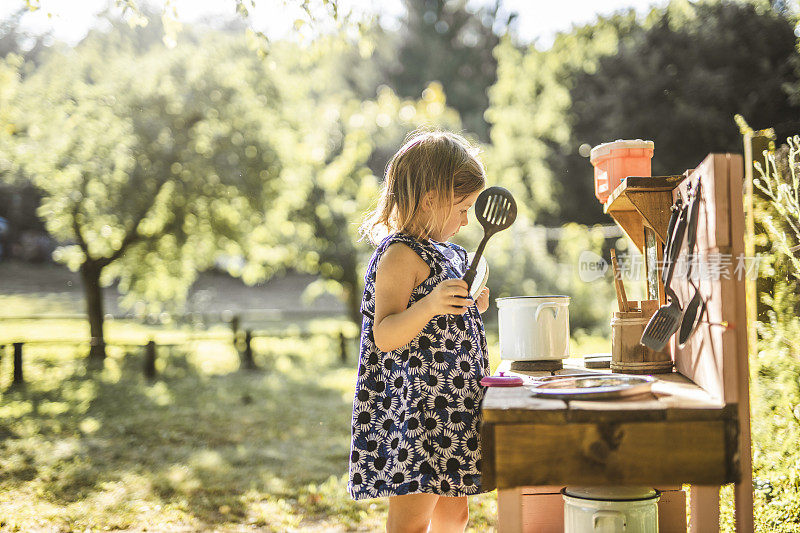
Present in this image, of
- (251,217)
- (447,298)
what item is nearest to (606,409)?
(447,298)

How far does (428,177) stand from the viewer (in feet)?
5.82

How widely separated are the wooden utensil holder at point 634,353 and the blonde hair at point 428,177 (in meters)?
0.51

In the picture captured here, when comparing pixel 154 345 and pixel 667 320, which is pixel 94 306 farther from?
pixel 667 320

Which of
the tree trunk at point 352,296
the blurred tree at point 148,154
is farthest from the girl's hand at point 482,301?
the tree trunk at point 352,296

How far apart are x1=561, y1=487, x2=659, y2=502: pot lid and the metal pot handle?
0.03 m

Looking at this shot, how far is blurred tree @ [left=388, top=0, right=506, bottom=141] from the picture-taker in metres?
24.6

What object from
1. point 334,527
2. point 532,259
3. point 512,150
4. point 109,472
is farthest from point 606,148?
point 512,150

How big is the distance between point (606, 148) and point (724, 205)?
0.91 meters

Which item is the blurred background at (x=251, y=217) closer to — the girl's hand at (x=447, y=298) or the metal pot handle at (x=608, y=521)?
the metal pot handle at (x=608, y=521)

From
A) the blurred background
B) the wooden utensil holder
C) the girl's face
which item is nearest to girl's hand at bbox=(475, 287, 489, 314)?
the girl's face

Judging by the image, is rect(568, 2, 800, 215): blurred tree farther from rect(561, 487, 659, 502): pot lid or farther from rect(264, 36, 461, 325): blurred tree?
rect(561, 487, 659, 502): pot lid

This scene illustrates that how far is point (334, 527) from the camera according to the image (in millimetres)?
3768

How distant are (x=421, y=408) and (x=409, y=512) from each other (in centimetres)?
24

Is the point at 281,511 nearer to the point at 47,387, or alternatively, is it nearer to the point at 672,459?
the point at 672,459
